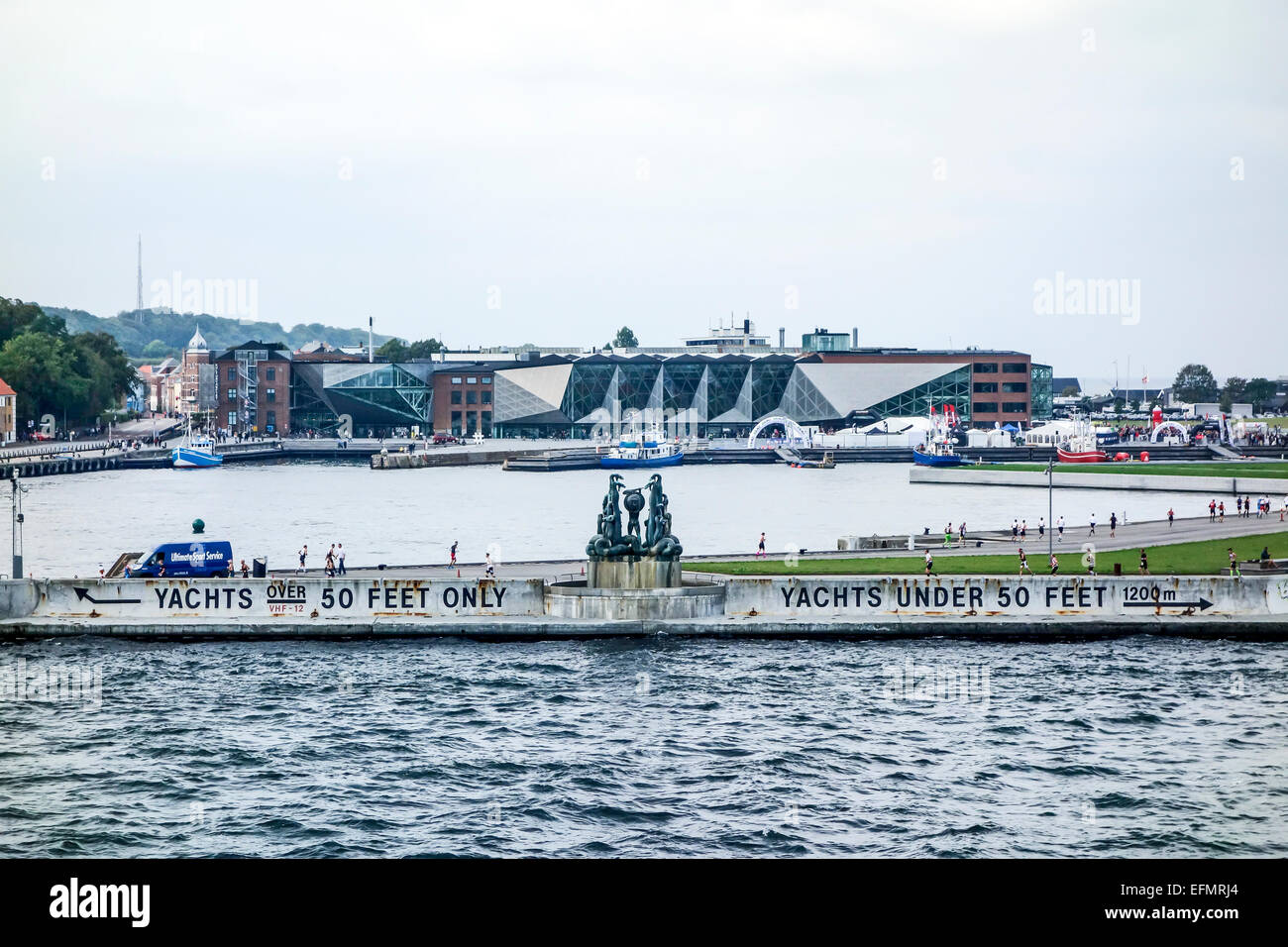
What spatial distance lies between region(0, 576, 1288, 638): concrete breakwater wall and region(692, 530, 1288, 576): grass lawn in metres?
5.00

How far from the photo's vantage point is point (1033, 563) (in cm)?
5597

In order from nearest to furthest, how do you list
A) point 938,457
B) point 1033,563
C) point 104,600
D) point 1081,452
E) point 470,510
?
point 104,600 < point 1033,563 < point 470,510 < point 1081,452 < point 938,457

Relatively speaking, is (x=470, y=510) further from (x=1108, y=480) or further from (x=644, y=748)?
(x=644, y=748)

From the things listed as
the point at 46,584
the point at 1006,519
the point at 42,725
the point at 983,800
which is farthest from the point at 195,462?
the point at 983,800

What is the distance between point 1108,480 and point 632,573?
90830 mm

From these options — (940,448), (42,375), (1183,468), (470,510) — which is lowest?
(470,510)

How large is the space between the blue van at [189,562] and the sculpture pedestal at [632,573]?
13484 mm

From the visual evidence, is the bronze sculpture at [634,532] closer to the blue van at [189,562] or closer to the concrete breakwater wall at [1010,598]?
the concrete breakwater wall at [1010,598]

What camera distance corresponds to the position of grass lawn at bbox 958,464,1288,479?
12169 cm

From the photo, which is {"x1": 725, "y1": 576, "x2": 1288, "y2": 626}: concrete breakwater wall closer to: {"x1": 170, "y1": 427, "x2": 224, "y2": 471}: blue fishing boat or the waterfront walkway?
the waterfront walkway

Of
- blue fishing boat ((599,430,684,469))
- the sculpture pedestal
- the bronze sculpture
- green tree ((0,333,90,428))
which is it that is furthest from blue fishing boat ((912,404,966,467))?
the bronze sculpture

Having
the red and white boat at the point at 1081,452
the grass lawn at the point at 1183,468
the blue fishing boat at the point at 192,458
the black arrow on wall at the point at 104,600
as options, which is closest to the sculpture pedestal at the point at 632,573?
the black arrow on wall at the point at 104,600

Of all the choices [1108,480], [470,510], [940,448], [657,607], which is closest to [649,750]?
[657,607]
